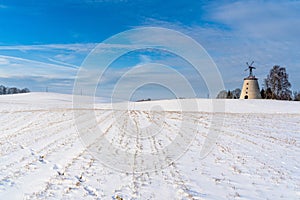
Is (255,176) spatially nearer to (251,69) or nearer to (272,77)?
(251,69)

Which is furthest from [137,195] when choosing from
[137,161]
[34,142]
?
[34,142]

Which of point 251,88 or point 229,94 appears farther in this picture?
point 229,94

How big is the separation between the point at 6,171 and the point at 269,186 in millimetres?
7777

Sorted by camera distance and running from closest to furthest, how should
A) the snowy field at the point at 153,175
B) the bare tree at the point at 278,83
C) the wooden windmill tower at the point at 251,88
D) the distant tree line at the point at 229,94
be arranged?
the snowy field at the point at 153,175, the wooden windmill tower at the point at 251,88, the bare tree at the point at 278,83, the distant tree line at the point at 229,94

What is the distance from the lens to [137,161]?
10320 millimetres

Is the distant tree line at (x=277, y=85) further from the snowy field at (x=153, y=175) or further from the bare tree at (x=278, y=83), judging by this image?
the snowy field at (x=153, y=175)

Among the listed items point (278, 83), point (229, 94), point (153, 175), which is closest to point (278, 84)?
point (278, 83)

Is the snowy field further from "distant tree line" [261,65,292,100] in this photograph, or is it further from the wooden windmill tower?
"distant tree line" [261,65,292,100]

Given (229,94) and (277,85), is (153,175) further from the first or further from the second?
(229,94)

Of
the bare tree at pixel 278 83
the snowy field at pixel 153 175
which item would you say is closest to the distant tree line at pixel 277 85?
the bare tree at pixel 278 83

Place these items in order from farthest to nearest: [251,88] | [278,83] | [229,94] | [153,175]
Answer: [229,94], [278,83], [251,88], [153,175]

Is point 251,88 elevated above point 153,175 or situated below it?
above

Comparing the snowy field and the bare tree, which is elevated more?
the bare tree

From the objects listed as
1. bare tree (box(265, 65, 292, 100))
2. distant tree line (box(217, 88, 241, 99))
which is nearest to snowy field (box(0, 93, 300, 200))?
bare tree (box(265, 65, 292, 100))
